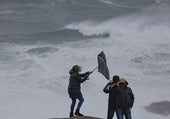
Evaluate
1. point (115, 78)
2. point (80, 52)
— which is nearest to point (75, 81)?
point (115, 78)

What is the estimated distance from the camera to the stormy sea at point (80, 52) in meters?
23.4

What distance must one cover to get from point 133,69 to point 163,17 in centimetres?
1308

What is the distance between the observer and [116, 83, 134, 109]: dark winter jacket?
14336 mm

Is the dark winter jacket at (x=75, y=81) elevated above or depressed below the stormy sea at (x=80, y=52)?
above

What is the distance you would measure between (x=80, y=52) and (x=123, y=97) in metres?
→ 16.8

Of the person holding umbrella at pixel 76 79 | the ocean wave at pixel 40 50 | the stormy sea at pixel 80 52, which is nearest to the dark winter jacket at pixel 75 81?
the person holding umbrella at pixel 76 79

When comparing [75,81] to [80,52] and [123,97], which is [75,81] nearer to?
[123,97]

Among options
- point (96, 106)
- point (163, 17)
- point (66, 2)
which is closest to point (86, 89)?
point (96, 106)

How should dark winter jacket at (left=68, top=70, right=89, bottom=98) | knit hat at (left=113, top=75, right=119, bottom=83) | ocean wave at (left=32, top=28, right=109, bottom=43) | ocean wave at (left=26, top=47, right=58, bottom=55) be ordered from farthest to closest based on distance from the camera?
ocean wave at (left=32, top=28, right=109, bottom=43)
ocean wave at (left=26, top=47, right=58, bottom=55)
dark winter jacket at (left=68, top=70, right=89, bottom=98)
knit hat at (left=113, top=75, right=119, bottom=83)

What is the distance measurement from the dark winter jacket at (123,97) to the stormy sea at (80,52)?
756 centimetres

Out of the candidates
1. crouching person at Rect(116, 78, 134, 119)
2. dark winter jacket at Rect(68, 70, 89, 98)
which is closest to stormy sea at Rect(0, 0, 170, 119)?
dark winter jacket at Rect(68, 70, 89, 98)

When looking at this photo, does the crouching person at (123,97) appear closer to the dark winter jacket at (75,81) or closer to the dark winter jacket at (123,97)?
the dark winter jacket at (123,97)

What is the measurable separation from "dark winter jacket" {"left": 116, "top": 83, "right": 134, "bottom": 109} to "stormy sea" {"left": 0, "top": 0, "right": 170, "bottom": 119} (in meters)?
7.56

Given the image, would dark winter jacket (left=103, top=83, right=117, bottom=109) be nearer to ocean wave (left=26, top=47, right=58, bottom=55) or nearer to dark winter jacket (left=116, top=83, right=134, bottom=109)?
dark winter jacket (left=116, top=83, right=134, bottom=109)
